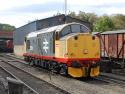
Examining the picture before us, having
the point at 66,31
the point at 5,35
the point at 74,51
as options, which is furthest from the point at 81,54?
the point at 5,35

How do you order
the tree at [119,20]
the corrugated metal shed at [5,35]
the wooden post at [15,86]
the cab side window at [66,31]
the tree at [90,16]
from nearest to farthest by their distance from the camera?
the wooden post at [15,86], the cab side window at [66,31], the corrugated metal shed at [5,35], the tree at [119,20], the tree at [90,16]

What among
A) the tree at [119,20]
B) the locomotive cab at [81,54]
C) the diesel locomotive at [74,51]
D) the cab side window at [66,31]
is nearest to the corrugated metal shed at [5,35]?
the tree at [119,20]

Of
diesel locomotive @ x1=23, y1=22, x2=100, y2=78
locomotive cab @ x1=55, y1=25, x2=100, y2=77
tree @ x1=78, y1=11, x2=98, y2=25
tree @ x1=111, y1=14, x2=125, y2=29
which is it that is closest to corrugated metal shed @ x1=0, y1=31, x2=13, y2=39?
tree @ x1=78, y1=11, x2=98, y2=25

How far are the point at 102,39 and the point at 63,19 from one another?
13594mm

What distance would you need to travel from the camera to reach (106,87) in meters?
17.1

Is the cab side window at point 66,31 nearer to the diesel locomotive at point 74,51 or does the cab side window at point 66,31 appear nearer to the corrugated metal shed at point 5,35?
the diesel locomotive at point 74,51

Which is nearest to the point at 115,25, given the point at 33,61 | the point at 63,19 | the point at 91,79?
the point at 63,19

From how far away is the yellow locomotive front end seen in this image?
20.0 metres

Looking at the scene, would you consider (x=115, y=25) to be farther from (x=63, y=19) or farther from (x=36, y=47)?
(x=36, y=47)

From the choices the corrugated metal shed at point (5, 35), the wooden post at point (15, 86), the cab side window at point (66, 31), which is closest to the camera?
the wooden post at point (15, 86)

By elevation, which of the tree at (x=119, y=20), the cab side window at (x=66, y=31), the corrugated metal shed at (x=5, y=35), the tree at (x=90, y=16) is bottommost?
the cab side window at (x=66, y=31)

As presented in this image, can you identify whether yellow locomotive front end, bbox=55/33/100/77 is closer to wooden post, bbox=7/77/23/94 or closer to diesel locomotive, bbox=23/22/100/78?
diesel locomotive, bbox=23/22/100/78

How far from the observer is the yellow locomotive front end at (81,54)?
65.6 ft

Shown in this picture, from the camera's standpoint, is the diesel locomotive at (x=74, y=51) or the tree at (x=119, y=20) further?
the tree at (x=119, y=20)
